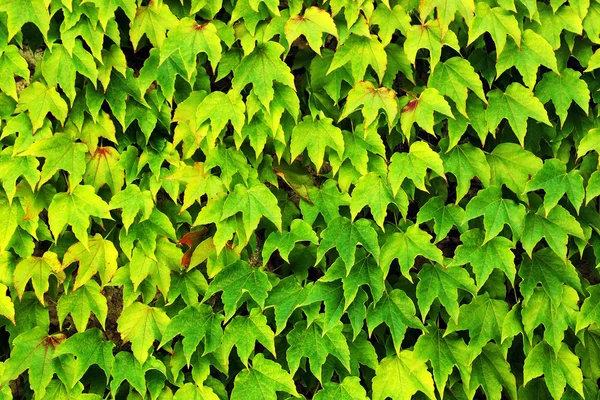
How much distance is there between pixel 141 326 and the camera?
241 centimetres

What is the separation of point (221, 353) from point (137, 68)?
3.82 ft

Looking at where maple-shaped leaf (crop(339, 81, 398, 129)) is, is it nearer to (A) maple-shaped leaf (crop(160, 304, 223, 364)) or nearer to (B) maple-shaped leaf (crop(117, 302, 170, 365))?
(A) maple-shaped leaf (crop(160, 304, 223, 364))

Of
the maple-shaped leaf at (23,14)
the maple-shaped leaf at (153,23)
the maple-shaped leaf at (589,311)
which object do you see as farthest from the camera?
the maple-shaped leaf at (589,311)

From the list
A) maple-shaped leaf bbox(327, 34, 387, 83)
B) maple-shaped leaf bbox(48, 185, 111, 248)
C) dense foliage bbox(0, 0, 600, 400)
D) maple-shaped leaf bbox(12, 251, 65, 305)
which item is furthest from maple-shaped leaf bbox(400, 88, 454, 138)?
maple-shaped leaf bbox(12, 251, 65, 305)

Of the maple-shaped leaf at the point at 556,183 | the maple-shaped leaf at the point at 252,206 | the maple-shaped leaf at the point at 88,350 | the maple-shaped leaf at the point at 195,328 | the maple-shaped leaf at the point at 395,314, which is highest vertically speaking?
the maple-shaped leaf at the point at 556,183

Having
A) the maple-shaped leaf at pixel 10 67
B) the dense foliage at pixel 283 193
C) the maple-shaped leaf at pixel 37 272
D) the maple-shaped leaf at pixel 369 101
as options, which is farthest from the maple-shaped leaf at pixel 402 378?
the maple-shaped leaf at pixel 10 67

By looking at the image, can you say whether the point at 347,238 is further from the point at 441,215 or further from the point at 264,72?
the point at 264,72

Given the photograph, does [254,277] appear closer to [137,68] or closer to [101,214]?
[101,214]

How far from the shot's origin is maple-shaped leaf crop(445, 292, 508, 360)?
2473 mm

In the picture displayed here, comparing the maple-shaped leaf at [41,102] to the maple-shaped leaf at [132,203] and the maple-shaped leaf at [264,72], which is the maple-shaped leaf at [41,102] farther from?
the maple-shaped leaf at [264,72]

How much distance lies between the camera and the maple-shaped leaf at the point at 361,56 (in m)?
2.38

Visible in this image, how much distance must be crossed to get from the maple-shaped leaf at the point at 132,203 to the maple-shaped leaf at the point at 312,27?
30.5 inches

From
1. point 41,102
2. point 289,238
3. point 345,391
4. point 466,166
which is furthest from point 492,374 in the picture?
point 41,102

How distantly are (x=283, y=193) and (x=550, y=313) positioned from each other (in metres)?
1.12
